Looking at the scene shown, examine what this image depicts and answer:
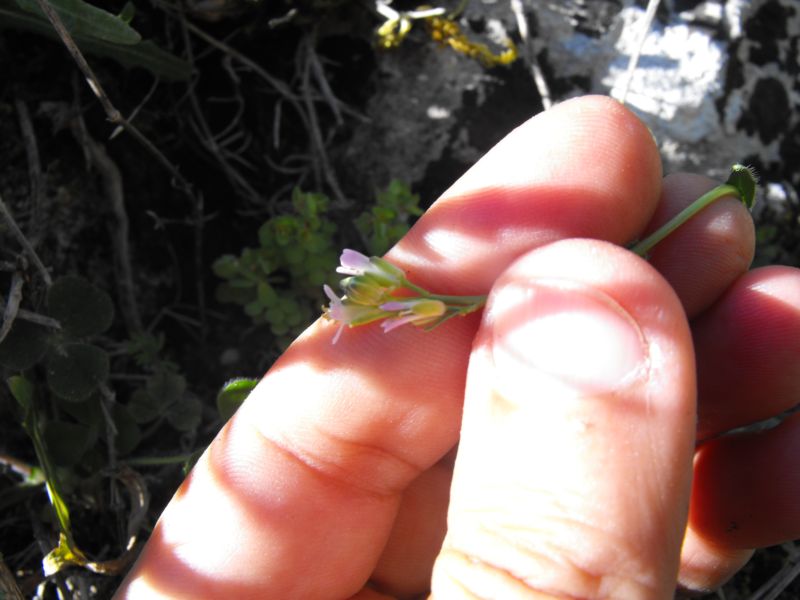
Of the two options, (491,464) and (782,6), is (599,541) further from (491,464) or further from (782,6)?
(782,6)

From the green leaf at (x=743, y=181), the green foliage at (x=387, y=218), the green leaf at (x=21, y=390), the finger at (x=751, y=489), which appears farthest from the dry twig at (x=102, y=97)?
the finger at (x=751, y=489)

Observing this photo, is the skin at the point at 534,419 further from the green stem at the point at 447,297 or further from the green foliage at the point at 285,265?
the green foliage at the point at 285,265

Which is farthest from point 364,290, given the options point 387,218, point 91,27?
point 91,27

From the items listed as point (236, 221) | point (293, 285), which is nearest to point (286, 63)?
point (236, 221)

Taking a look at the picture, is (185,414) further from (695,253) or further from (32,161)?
(695,253)

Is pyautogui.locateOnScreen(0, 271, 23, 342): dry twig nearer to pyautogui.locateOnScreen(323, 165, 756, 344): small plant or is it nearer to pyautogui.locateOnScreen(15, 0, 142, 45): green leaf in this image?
pyautogui.locateOnScreen(15, 0, 142, 45): green leaf

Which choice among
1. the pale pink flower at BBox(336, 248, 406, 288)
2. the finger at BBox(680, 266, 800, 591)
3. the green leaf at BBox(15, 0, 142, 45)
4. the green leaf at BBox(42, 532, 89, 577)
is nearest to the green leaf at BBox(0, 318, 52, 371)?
the green leaf at BBox(42, 532, 89, 577)
